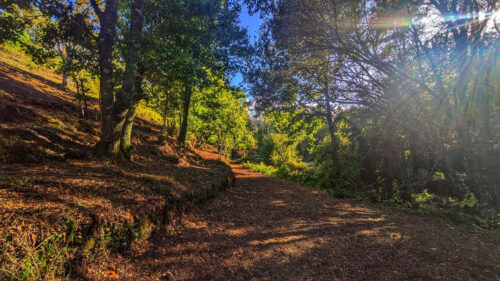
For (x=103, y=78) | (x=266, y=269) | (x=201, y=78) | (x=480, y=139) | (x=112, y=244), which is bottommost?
(x=266, y=269)

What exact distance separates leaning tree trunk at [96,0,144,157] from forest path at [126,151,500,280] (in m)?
3.18

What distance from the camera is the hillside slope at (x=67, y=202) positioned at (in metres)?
1.88

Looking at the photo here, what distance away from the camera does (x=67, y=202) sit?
247 centimetres

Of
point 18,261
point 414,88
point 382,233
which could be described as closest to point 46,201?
point 18,261

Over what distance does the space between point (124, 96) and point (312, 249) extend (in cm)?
596

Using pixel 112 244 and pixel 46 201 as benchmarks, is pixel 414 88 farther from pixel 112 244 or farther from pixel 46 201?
pixel 46 201

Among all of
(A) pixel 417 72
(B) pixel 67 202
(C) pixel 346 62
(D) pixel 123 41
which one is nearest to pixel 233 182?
(B) pixel 67 202

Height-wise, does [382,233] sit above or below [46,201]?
below

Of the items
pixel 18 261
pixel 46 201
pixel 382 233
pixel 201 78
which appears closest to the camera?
pixel 18 261

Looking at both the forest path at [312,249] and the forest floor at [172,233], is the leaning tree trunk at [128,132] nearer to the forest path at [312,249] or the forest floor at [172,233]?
the forest floor at [172,233]

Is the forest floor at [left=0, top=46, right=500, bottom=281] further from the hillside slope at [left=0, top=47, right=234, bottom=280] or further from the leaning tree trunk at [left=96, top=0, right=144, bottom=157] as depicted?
the leaning tree trunk at [left=96, top=0, right=144, bottom=157]

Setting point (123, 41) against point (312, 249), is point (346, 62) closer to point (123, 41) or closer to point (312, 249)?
point (312, 249)

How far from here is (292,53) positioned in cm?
664

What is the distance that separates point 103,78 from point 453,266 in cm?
874
